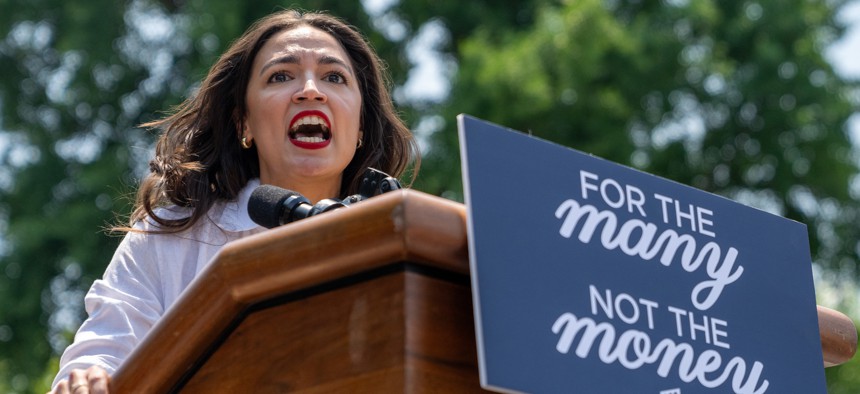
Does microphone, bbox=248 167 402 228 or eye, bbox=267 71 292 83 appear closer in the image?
microphone, bbox=248 167 402 228

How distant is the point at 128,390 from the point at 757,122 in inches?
360

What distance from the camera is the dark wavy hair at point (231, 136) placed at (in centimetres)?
270

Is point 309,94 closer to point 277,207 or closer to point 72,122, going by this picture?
point 277,207

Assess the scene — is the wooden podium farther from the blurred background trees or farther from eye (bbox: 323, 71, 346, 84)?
the blurred background trees

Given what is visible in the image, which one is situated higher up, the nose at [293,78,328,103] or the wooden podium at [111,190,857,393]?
the nose at [293,78,328,103]

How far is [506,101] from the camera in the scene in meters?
9.16

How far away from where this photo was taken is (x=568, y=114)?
372 inches

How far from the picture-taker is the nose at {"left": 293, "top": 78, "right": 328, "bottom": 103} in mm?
2510

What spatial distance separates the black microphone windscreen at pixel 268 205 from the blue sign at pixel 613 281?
481mm

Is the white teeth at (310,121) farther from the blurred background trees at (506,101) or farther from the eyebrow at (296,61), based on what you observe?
the blurred background trees at (506,101)

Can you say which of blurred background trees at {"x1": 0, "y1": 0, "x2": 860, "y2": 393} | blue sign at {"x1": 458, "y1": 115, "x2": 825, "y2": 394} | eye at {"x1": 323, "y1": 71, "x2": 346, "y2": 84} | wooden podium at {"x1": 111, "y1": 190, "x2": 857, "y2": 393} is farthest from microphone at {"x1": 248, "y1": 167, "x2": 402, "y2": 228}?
blurred background trees at {"x1": 0, "y1": 0, "x2": 860, "y2": 393}

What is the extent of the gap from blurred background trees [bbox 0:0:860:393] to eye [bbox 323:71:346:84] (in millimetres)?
6313

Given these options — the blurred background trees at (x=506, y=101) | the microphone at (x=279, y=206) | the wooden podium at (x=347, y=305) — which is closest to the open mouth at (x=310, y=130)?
the microphone at (x=279, y=206)

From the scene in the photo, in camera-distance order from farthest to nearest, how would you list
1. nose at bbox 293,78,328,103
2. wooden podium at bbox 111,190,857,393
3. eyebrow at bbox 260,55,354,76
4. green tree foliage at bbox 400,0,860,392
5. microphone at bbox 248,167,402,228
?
green tree foliage at bbox 400,0,860,392 < eyebrow at bbox 260,55,354,76 < nose at bbox 293,78,328,103 < microphone at bbox 248,167,402,228 < wooden podium at bbox 111,190,857,393
